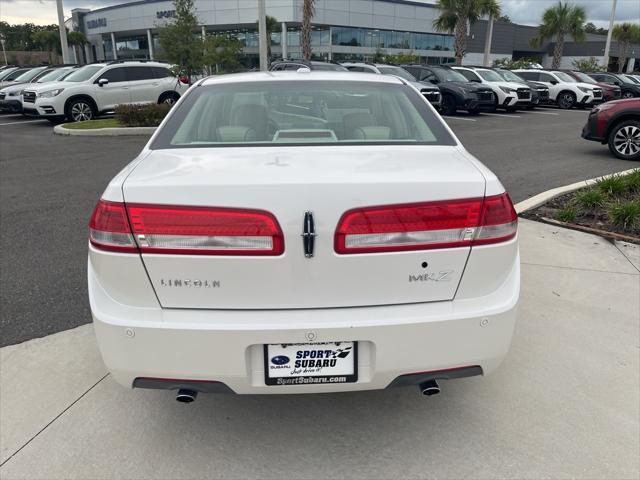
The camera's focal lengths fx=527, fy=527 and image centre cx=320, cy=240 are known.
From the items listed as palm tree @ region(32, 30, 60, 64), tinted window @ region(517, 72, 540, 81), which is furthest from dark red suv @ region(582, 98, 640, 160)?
palm tree @ region(32, 30, 60, 64)

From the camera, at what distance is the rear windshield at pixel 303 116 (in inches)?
111

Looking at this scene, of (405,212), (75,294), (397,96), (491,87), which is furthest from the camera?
(491,87)

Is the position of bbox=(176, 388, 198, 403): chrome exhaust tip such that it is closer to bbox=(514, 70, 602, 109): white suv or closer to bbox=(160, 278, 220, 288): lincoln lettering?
bbox=(160, 278, 220, 288): lincoln lettering

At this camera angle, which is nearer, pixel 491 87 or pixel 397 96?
pixel 397 96

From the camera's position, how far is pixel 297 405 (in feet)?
9.22

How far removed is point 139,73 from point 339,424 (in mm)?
15600

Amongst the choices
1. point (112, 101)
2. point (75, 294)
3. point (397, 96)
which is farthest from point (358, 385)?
point (112, 101)

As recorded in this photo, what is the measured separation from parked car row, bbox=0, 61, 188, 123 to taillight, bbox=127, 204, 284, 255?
14890 mm

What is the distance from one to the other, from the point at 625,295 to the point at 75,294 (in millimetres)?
4246

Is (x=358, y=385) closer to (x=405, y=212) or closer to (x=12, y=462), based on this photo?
(x=405, y=212)

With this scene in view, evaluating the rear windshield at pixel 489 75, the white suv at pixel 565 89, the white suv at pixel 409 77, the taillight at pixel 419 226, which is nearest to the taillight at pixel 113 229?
the taillight at pixel 419 226

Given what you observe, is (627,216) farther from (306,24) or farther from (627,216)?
(306,24)

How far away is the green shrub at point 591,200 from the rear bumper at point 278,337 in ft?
15.0

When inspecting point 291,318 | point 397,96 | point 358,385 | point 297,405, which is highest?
point 397,96
